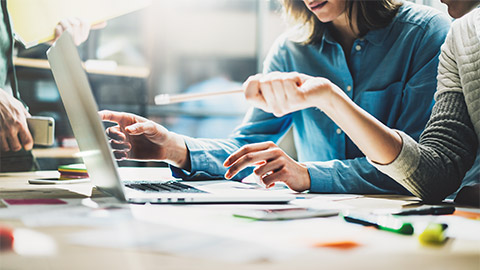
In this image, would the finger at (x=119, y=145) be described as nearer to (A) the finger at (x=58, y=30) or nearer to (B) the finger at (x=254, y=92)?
(B) the finger at (x=254, y=92)

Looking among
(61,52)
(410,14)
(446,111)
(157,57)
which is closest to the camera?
(61,52)

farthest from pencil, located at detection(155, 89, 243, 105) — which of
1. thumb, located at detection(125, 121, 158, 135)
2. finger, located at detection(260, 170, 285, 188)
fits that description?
finger, located at detection(260, 170, 285, 188)

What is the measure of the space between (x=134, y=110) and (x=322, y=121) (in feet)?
6.42

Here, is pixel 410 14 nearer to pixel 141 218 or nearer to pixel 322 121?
pixel 322 121

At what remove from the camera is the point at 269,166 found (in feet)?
2.91

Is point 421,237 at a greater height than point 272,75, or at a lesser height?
lesser

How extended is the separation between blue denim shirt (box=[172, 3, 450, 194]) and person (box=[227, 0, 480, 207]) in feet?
0.39

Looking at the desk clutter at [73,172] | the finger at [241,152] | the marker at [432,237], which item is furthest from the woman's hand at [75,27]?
the marker at [432,237]

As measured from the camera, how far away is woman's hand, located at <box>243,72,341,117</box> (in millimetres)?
723

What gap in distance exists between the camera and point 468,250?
1.38 ft

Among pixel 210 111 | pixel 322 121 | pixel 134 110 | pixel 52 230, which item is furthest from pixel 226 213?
pixel 210 111

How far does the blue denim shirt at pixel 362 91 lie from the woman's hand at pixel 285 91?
0.72ft

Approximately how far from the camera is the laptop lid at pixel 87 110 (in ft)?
2.01

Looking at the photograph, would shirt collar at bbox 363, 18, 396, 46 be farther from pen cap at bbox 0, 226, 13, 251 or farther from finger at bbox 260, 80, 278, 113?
pen cap at bbox 0, 226, 13, 251
